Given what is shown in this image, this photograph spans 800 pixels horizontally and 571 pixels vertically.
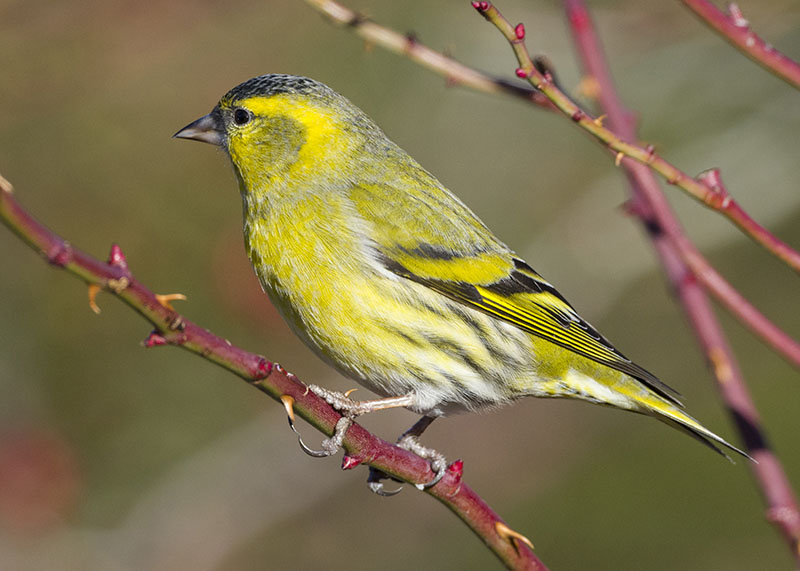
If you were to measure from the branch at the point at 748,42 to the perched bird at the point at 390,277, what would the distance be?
5.68 ft

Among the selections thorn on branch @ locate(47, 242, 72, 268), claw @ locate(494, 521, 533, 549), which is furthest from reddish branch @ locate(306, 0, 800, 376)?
thorn on branch @ locate(47, 242, 72, 268)

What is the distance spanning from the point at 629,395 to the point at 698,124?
3976 mm

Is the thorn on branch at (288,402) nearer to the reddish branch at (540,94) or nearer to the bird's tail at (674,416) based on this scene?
the reddish branch at (540,94)

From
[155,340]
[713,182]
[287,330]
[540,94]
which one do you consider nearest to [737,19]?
[713,182]

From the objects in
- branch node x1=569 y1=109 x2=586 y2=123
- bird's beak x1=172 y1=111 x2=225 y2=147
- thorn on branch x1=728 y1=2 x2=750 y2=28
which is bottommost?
thorn on branch x1=728 y1=2 x2=750 y2=28

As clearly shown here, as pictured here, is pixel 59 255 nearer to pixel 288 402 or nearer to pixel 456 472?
pixel 288 402

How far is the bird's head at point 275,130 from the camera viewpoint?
4473 mm

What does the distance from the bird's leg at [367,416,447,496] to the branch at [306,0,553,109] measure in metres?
1.24

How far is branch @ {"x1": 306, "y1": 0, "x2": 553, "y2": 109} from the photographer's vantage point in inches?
128

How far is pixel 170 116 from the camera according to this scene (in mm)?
7648

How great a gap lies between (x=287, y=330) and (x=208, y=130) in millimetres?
2539

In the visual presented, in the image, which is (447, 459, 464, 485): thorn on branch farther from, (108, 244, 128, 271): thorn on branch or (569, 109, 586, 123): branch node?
(108, 244, 128, 271): thorn on branch

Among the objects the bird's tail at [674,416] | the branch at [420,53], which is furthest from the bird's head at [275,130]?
the bird's tail at [674,416]

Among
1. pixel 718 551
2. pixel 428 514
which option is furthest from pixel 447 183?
pixel 718 551
